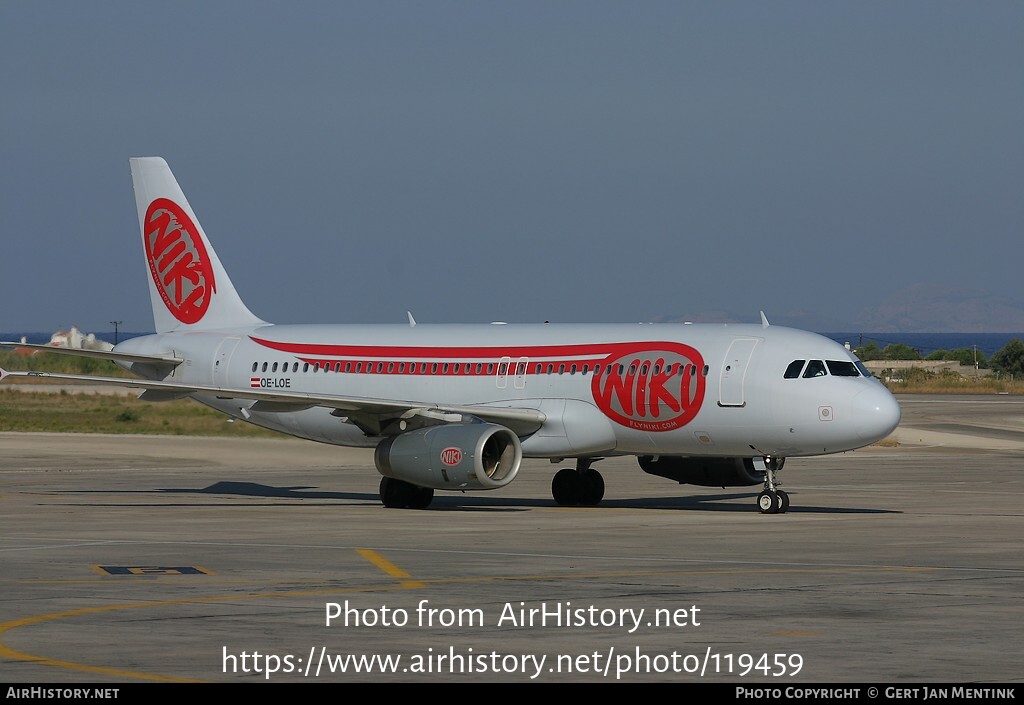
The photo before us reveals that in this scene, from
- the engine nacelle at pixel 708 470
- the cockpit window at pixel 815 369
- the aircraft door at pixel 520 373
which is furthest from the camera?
the aircraft door at pixel 520 373

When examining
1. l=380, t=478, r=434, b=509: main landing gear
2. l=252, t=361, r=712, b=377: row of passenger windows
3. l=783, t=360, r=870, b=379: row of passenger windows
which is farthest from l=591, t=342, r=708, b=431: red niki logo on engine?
l=380, t=478, r=434, b=509: main landing gear

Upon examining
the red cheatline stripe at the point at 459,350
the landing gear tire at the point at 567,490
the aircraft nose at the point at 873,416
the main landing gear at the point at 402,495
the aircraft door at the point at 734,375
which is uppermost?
the red cheatline stripe at the point at 459,350

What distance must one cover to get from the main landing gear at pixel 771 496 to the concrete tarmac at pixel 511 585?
59cm

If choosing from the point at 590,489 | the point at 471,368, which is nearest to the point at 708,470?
the point at 590,489

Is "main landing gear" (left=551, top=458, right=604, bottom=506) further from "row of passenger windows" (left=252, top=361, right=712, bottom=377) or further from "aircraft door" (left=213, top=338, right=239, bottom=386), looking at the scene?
"aircraft door" (left=213, top=338, right=239, bottom=386)

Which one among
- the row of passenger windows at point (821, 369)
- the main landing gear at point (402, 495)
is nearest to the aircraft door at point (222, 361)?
the main landing gear at point (402, 495)

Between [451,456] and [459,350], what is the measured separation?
513 cm

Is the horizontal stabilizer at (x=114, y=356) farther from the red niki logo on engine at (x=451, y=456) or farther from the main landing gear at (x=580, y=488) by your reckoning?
the main landing gear at (x=580, y=488)

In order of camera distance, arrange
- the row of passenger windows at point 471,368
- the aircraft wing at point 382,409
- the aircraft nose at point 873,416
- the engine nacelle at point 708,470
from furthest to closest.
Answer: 1. the engine nacelle at point 708,470
2. the aircraft wing at point 382,409
3. the row of passenger windows at point 471,368
4. the aircraft nose at point 873,416

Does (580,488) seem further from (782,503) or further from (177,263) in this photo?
(177,263)

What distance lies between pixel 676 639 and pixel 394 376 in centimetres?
2303

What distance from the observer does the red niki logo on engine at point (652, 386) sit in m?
33.8

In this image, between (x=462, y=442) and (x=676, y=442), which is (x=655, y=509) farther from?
(x=462, y=442)

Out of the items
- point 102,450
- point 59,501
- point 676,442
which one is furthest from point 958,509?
point 102,450
